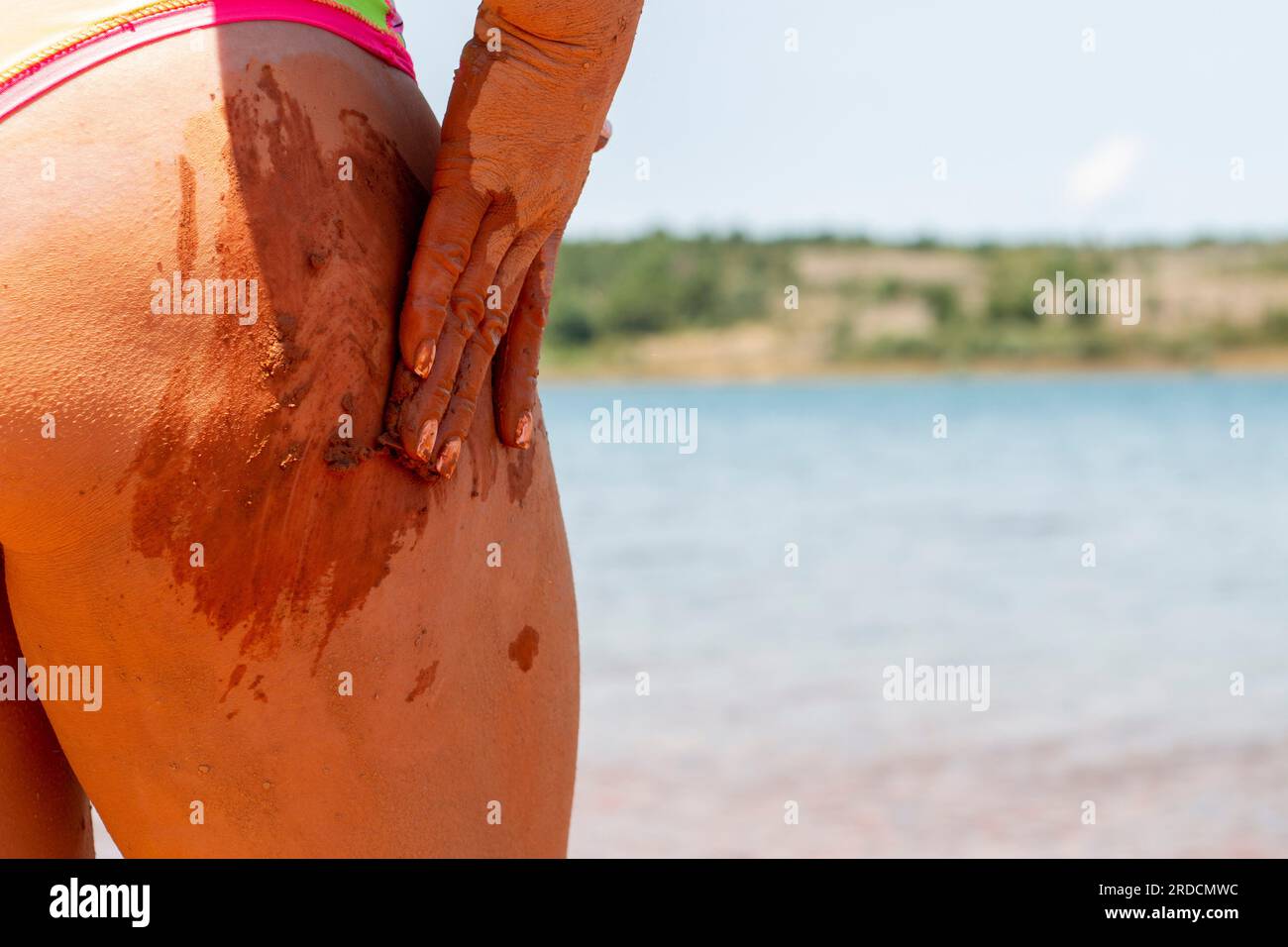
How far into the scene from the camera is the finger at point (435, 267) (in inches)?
46.4

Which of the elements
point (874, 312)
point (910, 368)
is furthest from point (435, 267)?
point (910, 368)

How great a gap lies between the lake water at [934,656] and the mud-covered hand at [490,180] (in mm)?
2873

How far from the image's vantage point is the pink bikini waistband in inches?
42.8

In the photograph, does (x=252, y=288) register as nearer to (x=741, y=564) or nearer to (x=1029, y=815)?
(x=1029, y=815)

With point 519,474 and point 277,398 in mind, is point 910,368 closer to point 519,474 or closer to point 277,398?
point 519,474

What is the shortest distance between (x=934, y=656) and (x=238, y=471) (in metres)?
5.60

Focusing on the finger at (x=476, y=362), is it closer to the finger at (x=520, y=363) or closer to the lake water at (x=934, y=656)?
the finger at (x=520, y=363)

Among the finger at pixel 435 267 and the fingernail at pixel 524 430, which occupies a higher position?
the finger at pixel 435 267

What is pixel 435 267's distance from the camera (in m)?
1.19

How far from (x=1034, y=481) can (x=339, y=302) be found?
13423 millimetres

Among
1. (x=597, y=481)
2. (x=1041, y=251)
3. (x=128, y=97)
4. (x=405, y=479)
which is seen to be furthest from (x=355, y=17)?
(x=1041, y=251)

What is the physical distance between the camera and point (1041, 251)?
36875 millimetres

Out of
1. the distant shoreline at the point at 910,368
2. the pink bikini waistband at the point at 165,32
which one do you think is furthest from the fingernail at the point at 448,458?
the distant shoreline at the point at 910,368

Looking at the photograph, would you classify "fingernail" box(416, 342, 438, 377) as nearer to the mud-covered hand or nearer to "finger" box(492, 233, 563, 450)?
the mud-covered hand
